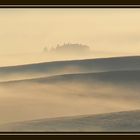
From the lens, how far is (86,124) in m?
1.88

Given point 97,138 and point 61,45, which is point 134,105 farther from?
point 61,45

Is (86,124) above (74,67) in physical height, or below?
below

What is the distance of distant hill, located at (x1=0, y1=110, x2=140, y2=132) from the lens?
1876 millimetres

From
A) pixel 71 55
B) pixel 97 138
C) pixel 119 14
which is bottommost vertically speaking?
pixel 97 138

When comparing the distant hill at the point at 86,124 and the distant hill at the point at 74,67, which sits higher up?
the distant hill at the point at 74,67

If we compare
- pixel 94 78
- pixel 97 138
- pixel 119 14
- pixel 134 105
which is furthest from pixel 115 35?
pixel 97 138

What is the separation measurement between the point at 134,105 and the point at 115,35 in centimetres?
40

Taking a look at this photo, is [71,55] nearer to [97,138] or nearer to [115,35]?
[115,35]

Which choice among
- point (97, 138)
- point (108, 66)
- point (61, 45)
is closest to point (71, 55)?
point (61, 45)

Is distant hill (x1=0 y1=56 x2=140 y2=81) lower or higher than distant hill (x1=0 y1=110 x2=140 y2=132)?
higher

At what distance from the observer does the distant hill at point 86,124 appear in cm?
188

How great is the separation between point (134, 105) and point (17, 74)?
0.66 metres

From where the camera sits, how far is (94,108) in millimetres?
1892

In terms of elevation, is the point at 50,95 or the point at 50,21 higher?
the point at 50,21
